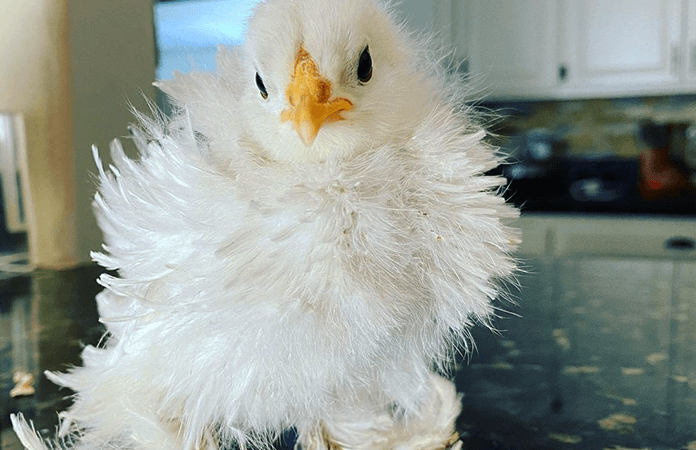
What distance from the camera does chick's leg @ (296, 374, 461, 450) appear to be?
16.0 inches

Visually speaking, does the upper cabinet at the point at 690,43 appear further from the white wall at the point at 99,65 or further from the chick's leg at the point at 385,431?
the chick's leg at the point at 385,431

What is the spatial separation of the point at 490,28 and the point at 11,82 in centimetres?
207

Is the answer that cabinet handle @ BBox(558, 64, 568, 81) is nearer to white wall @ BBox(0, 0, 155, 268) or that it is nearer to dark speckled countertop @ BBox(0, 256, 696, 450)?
dark speckled countertop @ BBox(0, 256, 696, 450)

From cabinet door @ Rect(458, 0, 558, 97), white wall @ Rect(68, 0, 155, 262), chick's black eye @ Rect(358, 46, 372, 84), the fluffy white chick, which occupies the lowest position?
the fluffy white chick

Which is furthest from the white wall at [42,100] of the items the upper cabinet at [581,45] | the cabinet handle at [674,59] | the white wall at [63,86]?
the cabinet handle at [674,59]

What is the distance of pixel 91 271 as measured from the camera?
92 centimetres

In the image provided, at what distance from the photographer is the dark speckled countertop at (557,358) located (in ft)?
1.32

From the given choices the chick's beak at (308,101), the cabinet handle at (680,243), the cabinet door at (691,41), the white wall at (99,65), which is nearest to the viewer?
the chick's beak at (308,101)

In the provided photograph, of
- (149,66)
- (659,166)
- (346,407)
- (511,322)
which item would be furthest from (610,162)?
(346,407)

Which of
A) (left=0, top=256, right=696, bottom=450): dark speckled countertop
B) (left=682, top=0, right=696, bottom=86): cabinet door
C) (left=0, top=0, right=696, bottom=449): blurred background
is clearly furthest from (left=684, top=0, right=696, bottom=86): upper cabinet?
(left=0, top=256, right=696, bottom=450): dark speckled countertop

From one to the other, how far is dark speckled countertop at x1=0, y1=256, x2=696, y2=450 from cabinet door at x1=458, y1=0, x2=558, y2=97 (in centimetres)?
175

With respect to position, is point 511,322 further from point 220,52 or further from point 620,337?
point 220,52

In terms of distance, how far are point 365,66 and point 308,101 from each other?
0.17 feet

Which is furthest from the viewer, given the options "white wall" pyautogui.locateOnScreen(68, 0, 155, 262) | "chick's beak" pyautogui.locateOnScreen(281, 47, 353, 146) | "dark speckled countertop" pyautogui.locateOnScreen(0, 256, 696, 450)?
"white wall" pyautogui.locateOnScreen(68, 0, 155, 262)
